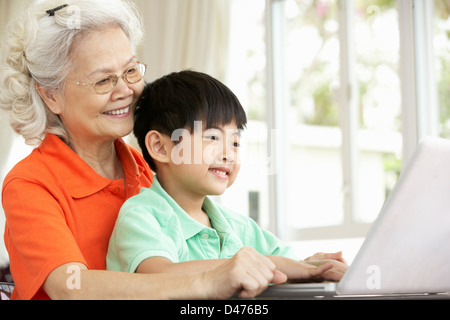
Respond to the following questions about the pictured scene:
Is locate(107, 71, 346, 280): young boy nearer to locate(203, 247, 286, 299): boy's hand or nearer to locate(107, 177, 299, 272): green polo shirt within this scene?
locate(107, 177, 299, 272): green polo shirt

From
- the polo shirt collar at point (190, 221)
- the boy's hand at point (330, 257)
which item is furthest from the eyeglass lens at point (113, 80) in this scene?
the boy's hand at point (330, 257)

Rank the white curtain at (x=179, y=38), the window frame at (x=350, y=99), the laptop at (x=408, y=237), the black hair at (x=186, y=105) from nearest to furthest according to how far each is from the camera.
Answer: the laptop at (x=408, y=237)
the black hair at (x=186, y=105)
the window frame at (x=350, y=99)
the white curtain at (x=179, y=38)

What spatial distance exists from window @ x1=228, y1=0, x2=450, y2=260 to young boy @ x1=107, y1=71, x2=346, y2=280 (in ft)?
6.73

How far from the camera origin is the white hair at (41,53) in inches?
60.1

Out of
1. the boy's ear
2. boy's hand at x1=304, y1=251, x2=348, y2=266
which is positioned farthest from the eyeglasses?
boy's hand at x1=304, y1=251, x2=348, y2=266

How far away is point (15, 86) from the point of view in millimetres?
1567

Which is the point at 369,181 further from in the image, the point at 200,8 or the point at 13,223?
the point at 13,223

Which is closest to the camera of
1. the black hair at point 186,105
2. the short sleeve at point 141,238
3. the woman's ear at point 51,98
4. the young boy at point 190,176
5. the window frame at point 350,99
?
the short sleeve at point 141,238

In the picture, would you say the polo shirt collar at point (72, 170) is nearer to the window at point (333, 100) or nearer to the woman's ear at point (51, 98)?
the woman's ear at point (51, 98)

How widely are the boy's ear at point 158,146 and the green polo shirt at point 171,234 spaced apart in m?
0.05

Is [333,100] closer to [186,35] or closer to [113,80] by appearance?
[186,35]

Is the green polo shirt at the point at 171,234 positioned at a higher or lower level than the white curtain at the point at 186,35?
lower

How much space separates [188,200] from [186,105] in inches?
8.7
